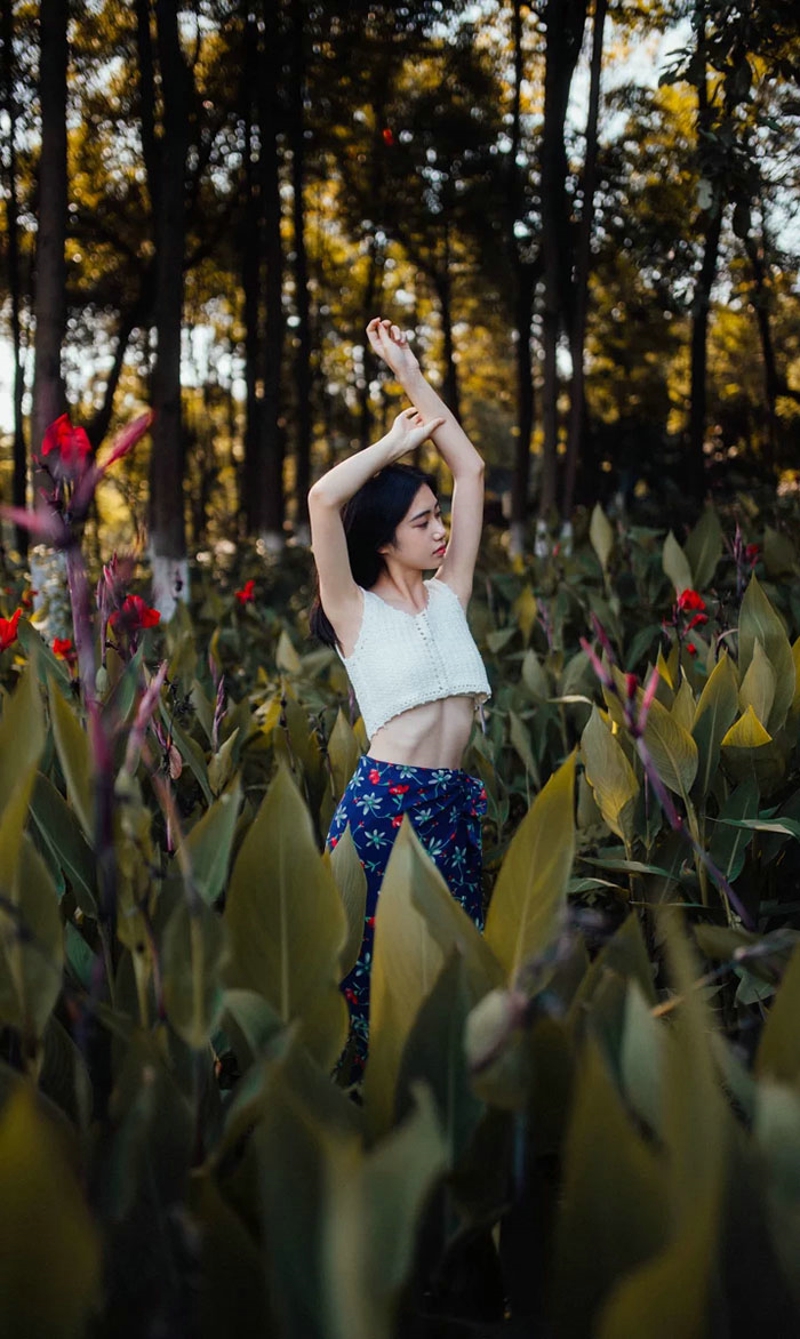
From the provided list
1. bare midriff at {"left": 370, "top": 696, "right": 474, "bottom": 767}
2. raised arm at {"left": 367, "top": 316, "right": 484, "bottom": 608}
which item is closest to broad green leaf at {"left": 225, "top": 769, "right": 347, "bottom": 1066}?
bare midriff at {"left": 370, "top": 696, "right": 474, "bottom": 767}

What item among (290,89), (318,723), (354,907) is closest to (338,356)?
(290,89)

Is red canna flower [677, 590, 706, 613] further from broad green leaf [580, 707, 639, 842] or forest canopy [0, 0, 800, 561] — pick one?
forest canopy [0, 0, 800, 561]

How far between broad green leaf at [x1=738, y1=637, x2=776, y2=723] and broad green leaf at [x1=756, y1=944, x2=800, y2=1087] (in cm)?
142

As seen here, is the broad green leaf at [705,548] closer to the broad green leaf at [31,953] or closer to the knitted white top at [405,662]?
the knitted white top at [405,662]

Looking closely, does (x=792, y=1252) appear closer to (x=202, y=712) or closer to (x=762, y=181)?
(x=202, y=712)

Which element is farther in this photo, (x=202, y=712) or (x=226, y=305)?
(x=226, y=305)

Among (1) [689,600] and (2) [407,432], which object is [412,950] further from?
(1) [689,600]

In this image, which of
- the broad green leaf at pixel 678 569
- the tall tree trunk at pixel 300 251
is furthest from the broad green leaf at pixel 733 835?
the tall tree trunk at pixel 300 251

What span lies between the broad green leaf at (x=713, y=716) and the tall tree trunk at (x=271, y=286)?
1082cm

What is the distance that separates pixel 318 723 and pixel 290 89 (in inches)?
569

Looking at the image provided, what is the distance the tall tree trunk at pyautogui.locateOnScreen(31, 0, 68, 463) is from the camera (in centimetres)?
852

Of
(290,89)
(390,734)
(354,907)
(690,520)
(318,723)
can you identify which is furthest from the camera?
(290,89)

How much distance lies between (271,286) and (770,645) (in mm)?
11673

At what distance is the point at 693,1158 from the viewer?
71cm
